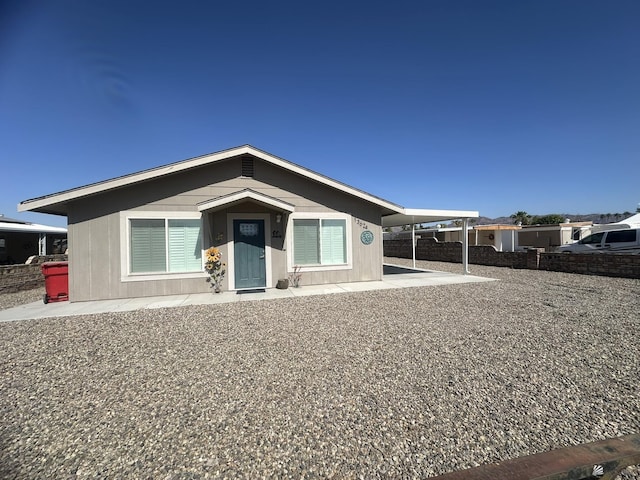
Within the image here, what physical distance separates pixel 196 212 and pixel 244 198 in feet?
4.92

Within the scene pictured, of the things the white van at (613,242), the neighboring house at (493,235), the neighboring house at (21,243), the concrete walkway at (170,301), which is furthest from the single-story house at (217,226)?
the neighboring house at (493,235)

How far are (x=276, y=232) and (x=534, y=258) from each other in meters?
11.7

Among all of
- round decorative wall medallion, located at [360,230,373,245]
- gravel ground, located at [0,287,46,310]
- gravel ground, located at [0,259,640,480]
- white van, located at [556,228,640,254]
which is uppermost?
round decorative wall medallion, located at [360,230,373,245]

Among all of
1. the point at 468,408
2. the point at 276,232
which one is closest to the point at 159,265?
the point at 276,232

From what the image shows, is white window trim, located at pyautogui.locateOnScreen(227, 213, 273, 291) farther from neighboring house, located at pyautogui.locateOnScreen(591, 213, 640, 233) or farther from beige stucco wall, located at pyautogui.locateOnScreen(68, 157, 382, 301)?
neighboring house, located at pyautogui.locateOnScreen(591, 213, 640, 233)

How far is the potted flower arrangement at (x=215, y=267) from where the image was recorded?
8.25 meters

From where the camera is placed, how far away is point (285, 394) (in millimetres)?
2963

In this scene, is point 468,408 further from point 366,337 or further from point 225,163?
point 225,163

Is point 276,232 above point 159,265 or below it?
above

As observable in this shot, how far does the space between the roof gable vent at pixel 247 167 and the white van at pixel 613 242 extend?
15.0 meters

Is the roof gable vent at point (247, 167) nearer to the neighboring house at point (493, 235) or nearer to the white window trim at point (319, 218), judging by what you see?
the white window trim at point (319, 218)

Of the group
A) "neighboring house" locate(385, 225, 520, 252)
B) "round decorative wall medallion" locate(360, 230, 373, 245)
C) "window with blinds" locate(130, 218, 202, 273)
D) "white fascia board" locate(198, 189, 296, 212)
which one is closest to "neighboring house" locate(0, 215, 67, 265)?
"window with blinds" locate(130, 218, 202, 273)

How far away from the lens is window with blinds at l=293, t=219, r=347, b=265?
922 cm

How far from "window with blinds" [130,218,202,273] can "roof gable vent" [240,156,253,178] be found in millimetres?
2013
